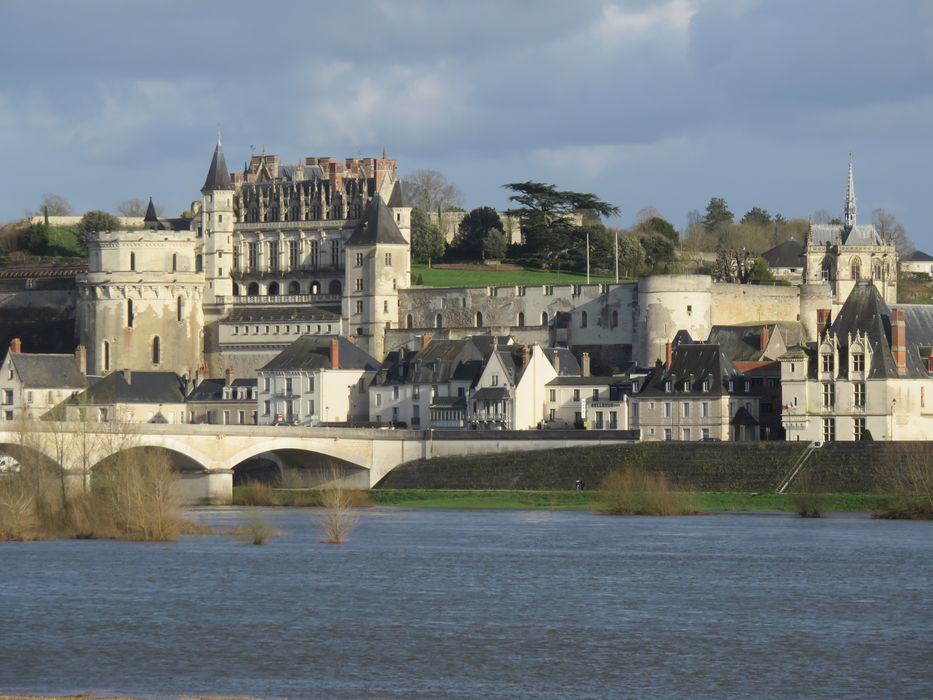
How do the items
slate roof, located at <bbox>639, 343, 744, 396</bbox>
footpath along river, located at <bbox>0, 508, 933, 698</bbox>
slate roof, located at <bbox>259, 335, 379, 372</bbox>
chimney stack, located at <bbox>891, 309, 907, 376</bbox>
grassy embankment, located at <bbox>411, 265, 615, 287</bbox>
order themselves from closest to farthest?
1. footpath along river, located at <bbox>0, 508, 933, 698</bbox>
2. chimney stack, located at <bbox>891, 309, 907, 376</bbox>
3. slate roof, located at <bbox>639, 343, 744, 396</bbox>
4. slate roof, located at <bbox>259, 335, 379, 372</bbox>
5. grassy embankment, located at <bbox>411, 265, 615, 287</bbox>

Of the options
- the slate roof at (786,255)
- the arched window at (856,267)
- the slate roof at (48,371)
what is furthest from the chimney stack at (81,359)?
the slate roof at (786,255)

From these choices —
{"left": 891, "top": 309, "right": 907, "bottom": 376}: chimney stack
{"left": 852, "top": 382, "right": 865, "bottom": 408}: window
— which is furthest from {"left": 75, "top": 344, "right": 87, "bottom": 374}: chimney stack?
{"left": 891, "top": 309, "right": 907, "bottom": 376}: chimney stack

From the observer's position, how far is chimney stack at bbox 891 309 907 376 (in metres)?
68.3

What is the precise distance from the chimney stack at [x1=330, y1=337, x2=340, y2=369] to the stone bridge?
6805mm

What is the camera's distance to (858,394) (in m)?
68.1

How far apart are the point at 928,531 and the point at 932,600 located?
14702mm

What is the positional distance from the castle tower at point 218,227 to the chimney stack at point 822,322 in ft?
95.3

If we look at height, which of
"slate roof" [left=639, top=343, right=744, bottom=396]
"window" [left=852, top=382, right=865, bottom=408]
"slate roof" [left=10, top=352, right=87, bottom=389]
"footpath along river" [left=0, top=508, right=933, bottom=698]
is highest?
"slate roof" [left=10, top=352, right=87, bottom=389]

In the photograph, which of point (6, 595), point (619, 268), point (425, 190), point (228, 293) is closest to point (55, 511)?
point (6, 595)

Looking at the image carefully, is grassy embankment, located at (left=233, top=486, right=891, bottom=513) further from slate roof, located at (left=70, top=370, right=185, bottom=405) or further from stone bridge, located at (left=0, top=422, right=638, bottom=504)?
slate roof, located at (left=70, top=370, right=185, bottom=405)

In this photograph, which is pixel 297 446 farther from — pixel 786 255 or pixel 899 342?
pixel 786 255

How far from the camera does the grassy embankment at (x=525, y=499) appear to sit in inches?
2372

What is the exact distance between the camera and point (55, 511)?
49.9 m

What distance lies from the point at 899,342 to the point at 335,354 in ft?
78.5
